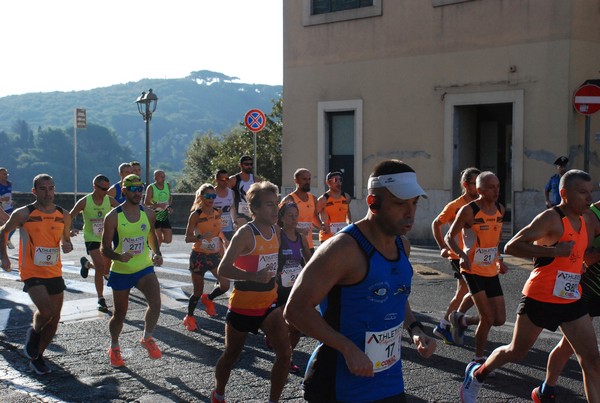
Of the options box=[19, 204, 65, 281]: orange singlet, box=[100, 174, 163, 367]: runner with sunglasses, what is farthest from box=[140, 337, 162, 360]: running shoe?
box=[19, 204, 65, 281]: orange singlet

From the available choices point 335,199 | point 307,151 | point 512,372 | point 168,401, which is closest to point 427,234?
point 307,151

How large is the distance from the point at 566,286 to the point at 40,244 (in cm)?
487

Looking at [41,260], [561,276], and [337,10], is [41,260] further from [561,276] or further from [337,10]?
[337,10]

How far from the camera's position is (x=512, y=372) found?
23.7 feet

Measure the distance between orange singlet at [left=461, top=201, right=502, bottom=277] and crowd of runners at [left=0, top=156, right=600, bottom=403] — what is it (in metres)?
0.01

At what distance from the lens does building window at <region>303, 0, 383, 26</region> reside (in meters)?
20.9

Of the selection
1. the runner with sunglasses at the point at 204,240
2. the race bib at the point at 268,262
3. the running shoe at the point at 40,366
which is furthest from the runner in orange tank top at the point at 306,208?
the running shoe at the point at 40,366

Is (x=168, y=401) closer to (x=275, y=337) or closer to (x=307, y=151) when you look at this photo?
(x=275, y=337)

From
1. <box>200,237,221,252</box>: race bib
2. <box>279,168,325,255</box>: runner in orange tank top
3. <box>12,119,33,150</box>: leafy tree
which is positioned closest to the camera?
<box>200,237,221,252</box>: race bib

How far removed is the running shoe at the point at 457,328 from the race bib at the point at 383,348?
448cm

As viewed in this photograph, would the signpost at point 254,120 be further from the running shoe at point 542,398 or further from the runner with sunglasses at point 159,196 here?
the running shoe at point 542,398

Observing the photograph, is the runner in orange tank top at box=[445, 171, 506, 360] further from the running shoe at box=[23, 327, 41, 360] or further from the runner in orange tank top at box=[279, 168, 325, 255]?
the running shoe at box=[23, 327, 41, 360]

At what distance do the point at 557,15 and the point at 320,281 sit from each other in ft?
51.6

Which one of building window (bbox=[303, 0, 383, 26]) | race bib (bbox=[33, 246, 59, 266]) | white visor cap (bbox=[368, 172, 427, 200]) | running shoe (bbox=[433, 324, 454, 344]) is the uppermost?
building window (bbox=[303, 0, 383, 26])
